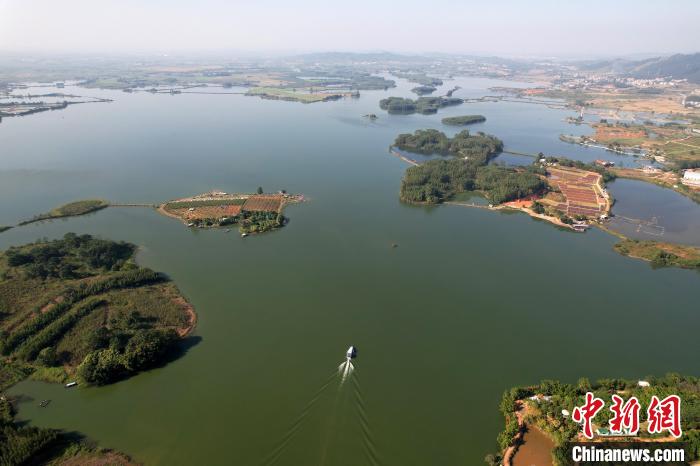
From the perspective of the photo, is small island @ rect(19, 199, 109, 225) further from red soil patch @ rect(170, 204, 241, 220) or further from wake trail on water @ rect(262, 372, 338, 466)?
wake trail on water @ rect(262, 372, 338, 466)

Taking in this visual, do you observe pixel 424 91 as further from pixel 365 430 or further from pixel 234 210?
pixel 365 430

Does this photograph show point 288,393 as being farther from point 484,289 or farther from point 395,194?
point 395,194

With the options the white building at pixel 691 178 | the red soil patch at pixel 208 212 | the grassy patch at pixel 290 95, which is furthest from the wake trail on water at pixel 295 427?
the grassy patch at pixel 290 95

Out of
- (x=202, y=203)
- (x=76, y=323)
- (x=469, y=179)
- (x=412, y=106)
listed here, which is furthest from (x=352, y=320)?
(x=412, y=106)

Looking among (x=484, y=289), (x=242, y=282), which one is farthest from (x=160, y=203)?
(x=484, y=289)

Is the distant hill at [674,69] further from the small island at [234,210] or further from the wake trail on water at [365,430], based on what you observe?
the wake trail on water at [365,430]

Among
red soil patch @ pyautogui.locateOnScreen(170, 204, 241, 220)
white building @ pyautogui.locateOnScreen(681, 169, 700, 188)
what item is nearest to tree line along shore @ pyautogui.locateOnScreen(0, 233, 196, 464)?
red soil patch @ pyautogui.locateOnScreen(170, 204, 241, 220)
